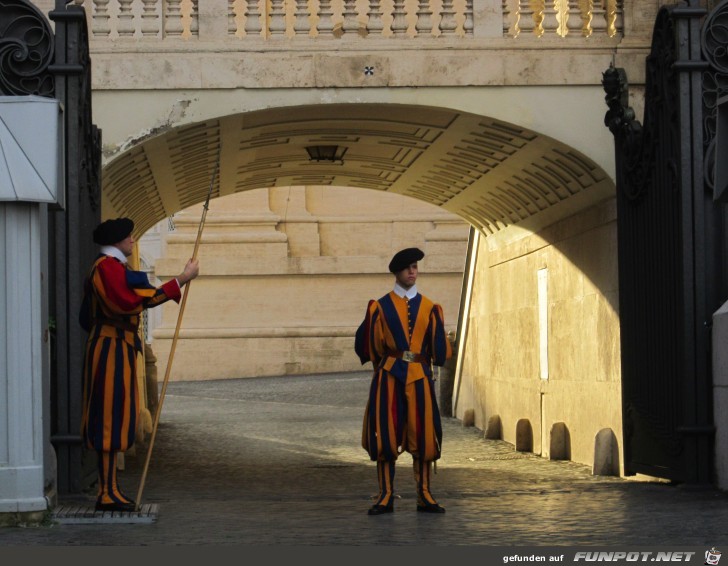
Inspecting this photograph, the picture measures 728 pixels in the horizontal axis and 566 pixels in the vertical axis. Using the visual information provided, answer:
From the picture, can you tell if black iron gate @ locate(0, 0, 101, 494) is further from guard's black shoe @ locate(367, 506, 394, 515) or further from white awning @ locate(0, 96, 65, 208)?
guard's black shoe @ locate(367, 506, 394, 515)

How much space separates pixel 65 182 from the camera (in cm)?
1107

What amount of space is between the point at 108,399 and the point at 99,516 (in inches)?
29.9

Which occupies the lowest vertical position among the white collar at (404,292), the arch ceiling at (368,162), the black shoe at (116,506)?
the black shoe at (116,506)

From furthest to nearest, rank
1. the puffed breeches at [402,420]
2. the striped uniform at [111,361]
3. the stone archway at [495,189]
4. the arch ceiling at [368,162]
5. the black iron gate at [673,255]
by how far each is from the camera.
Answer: the stone archway at [495,189] → the arch ceiling at [368,162] → the black iron gate at [673,255] → the puffed breeches at [402,420] → the striped uniform at [111,361]

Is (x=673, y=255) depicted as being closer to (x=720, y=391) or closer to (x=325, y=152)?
(x=720, y=391)

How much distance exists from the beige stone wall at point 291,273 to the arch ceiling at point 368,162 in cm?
1184

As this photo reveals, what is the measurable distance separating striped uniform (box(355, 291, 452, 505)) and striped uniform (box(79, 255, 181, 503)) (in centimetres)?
148

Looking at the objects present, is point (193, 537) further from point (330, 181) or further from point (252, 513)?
point (330, 181)

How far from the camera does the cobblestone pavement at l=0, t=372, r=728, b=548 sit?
840 centimetres

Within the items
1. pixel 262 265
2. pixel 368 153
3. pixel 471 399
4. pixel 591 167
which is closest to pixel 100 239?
pixel 591 167

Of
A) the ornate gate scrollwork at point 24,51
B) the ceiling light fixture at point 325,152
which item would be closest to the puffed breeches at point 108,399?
the ornate gate scrollwork at point 24,51

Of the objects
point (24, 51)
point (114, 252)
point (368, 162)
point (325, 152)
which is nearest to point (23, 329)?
point (114, 252)

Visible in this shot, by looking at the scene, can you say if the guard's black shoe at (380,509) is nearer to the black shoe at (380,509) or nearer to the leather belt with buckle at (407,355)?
the black shoe at (380,509)

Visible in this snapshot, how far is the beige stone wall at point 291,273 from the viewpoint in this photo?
1225 inches
